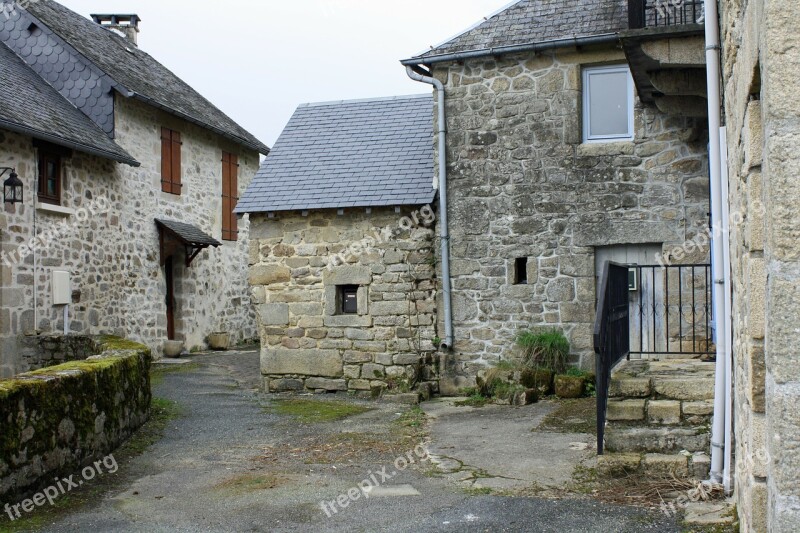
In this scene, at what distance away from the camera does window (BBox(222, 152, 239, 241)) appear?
18.5 m

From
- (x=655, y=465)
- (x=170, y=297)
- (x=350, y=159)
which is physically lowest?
(x=655, y=465)

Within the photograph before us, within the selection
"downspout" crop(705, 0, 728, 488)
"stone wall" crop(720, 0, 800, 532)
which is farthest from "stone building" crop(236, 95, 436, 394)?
"stone wall" crop(720, 0, 800, 532)

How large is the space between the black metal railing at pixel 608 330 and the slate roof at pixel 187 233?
10.4 m

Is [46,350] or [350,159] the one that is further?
[350,159]

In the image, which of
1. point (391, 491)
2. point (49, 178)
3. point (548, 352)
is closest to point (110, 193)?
point (49, 178)

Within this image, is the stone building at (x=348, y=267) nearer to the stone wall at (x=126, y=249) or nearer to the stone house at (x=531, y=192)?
the stone house at (x=531, y=192)

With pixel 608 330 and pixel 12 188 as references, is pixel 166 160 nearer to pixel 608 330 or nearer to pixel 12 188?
pixel 12 188

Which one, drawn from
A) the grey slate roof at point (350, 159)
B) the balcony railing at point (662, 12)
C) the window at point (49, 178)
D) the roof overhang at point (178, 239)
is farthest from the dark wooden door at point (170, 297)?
the balcony railing at point (662, 12)

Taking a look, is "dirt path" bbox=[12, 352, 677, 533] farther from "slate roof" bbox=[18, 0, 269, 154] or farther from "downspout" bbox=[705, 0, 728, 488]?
"slate roof" bbox=[18, 0, 269, 154]

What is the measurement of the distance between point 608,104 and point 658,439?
18.0ft

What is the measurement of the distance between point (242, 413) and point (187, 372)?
4.23 m

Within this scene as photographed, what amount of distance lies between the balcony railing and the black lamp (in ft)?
26.7

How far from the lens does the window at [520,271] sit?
1042cm

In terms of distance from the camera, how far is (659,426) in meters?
5.79
